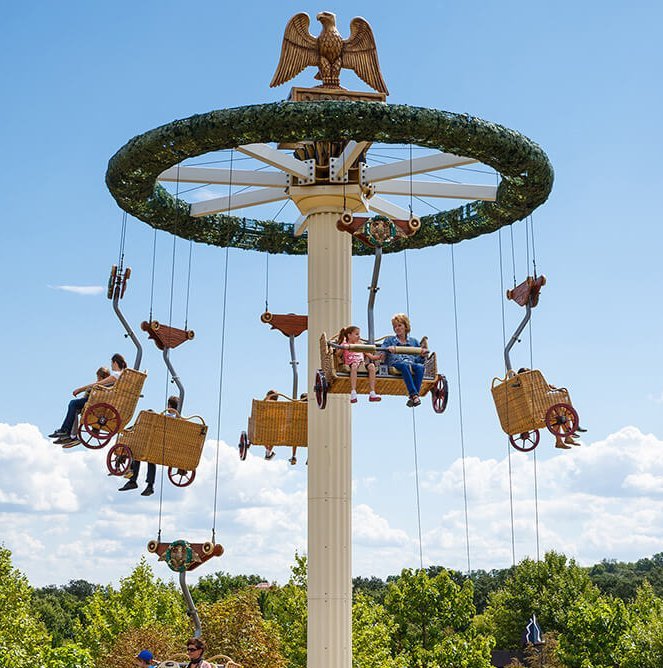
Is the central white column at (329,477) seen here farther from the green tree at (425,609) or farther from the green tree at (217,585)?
the green tree at (217,585)

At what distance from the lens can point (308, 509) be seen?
17578 mm

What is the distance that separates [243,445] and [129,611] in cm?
2425

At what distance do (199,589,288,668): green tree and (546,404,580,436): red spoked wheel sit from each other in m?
16.1

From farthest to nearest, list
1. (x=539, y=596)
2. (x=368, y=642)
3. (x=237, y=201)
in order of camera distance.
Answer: (x=539, y=596) < (x=368, y=642) < (x=237, y=201)

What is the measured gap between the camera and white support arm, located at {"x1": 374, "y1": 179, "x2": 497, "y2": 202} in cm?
1931

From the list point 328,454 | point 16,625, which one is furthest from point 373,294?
point 16,625

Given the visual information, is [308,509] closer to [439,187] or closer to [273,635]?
[439,187]

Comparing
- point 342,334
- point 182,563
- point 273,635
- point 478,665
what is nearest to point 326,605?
point 182,563

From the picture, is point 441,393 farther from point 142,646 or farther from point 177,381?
point 142,646

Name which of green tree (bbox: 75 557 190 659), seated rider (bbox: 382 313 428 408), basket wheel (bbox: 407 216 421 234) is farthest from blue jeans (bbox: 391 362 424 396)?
green tree (bbox: 75 557 190 659)

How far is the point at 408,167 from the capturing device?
719 inches

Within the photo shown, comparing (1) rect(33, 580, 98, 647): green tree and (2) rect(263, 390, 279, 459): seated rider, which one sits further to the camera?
(1) rect(33, 580, 98, 647): green tree

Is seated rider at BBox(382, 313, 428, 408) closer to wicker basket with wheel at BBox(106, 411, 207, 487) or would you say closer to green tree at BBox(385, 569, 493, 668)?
wicker basket with wheel at BBox(106, 411, 207, 487)

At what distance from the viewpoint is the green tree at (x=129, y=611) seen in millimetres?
38856
